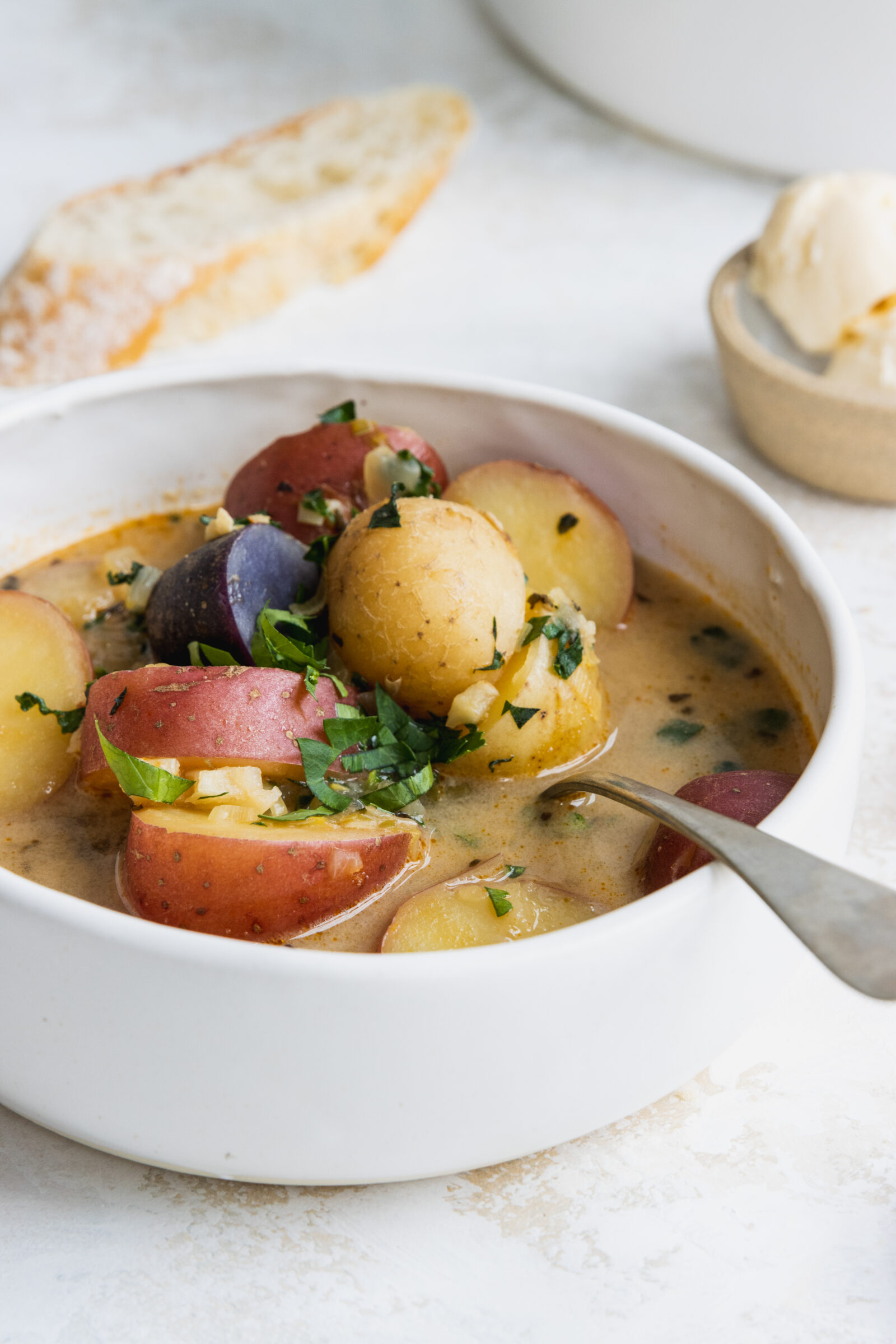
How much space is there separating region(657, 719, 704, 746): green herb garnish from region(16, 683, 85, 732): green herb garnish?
1.80 feet

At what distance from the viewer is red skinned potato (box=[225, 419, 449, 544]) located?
54.8 inches

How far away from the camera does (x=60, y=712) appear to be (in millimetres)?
1200

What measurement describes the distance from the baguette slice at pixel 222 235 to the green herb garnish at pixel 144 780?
1.24m

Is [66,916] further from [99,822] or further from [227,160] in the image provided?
[227,160]

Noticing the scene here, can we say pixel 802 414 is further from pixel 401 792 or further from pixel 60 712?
pixel 60 712

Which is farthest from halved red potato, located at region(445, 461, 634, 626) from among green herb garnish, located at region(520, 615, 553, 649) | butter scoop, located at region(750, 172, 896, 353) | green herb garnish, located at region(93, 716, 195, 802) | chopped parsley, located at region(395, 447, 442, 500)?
butter scoop, located at region(750, 172, 896, 353)

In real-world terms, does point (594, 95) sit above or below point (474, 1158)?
above

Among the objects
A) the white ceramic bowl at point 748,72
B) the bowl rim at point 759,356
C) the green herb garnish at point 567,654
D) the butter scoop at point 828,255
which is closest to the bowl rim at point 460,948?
the green herb garnish at point 567,654

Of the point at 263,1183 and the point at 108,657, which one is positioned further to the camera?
the point at 108,657

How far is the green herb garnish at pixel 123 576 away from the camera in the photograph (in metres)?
1.39

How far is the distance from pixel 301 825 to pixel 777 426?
115 centimetres

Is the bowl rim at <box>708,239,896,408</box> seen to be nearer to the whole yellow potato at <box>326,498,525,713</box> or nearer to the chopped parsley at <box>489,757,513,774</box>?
the whole yellow potato at <box>326,498,525,713</box>

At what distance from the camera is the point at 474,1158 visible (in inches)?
36.0

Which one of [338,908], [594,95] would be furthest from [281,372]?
[594,95]
